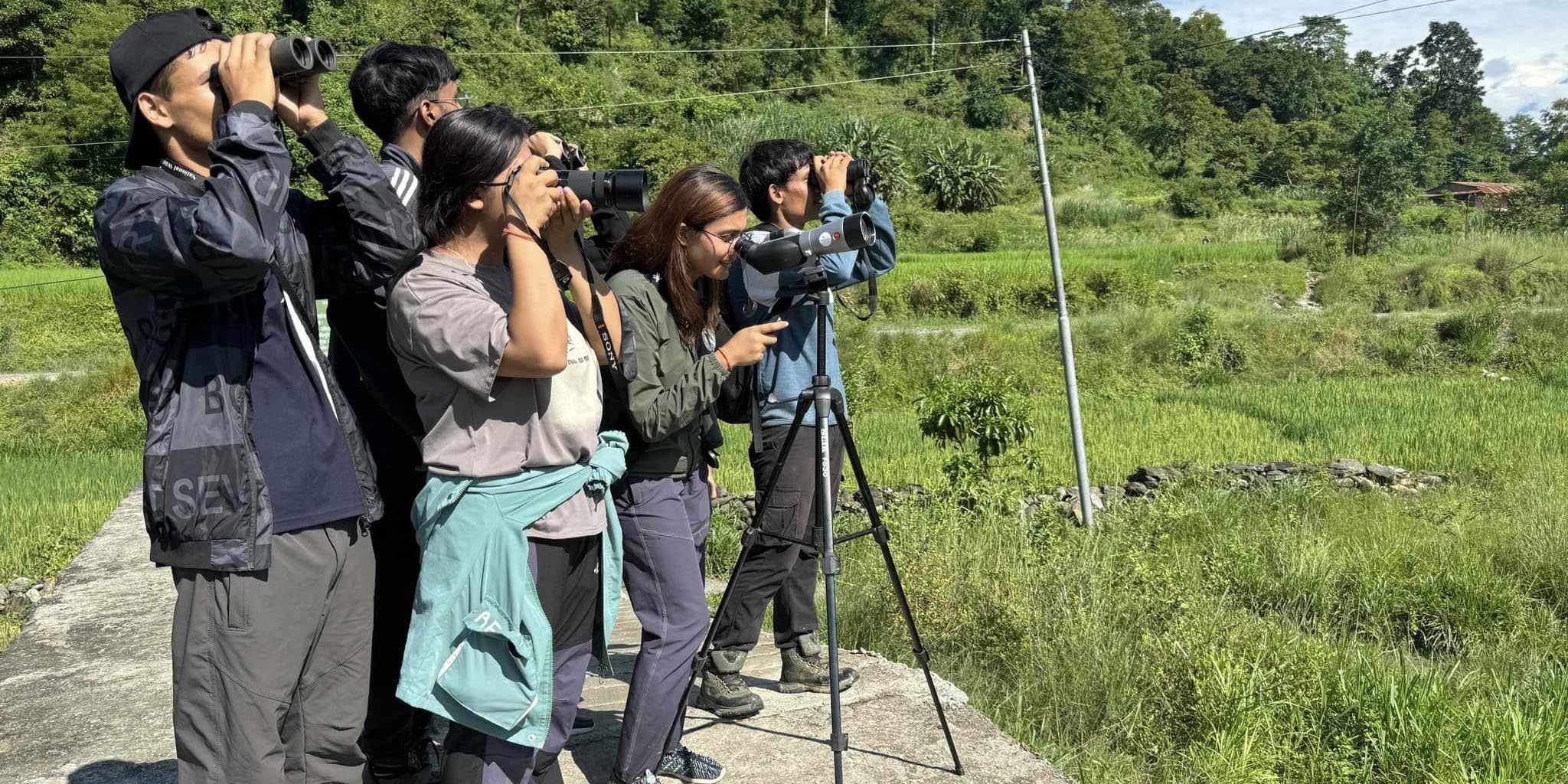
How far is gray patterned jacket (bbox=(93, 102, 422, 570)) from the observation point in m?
1.58

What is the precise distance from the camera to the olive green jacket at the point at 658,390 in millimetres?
2297

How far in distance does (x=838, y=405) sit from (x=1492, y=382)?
50.9 ft

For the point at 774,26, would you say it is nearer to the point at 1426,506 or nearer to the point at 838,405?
the point at 1426,506

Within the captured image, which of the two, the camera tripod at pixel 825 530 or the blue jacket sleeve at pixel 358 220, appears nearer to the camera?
the blue jacket sleeve at pixel 358 220

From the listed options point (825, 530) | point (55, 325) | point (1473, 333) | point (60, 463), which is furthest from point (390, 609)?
point (1473, 333)

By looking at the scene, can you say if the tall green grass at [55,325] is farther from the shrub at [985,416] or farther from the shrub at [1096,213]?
the shrub at [1096,213]

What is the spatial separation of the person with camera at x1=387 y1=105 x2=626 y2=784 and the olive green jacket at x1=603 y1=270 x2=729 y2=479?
0.85 feet

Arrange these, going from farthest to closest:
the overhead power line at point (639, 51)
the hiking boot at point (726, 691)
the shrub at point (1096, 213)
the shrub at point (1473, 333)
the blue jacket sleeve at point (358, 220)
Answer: the shrub at point (1096, 213)
the overhead power line at point (639, 51)
the shrub at point (1473, 333)
the hiking boot at point (726, 691)
the blue jacket sleeve at point (358, 220)

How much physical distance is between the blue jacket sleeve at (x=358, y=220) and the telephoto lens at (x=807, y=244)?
769 mm

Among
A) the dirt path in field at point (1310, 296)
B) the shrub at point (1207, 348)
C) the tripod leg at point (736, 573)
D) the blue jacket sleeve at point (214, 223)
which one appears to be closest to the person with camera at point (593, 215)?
the blue jacket sleeve at point (214, 223)

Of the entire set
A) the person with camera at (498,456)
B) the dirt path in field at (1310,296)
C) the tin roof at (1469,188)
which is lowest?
the dirt path in field at (1310,296)

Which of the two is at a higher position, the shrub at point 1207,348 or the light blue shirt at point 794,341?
the light blue shirt at point 794,341

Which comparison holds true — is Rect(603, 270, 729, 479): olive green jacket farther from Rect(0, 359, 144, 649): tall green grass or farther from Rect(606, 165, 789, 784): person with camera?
Rect(0, 359, 144, 649): tall green grass

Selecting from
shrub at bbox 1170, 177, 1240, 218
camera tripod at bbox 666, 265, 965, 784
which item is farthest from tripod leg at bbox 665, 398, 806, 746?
shrub at bbox 1170, 177, 1240, 218
